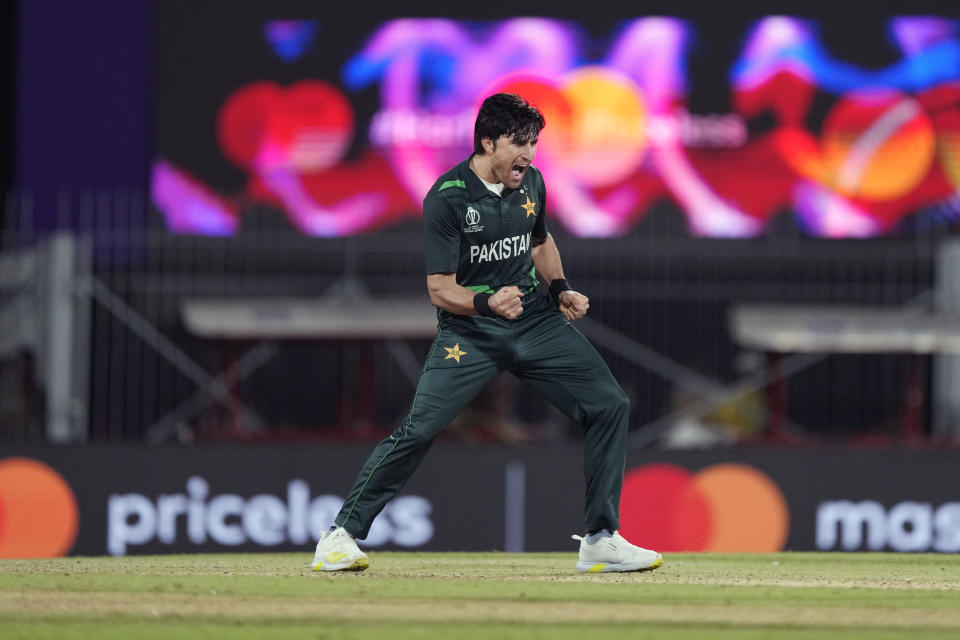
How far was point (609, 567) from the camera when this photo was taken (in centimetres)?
584

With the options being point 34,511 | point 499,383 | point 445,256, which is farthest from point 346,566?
point 499,383

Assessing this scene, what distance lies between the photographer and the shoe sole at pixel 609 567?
19.1ft

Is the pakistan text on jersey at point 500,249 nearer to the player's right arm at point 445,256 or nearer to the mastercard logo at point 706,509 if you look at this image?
the player's right arm at point 445,256

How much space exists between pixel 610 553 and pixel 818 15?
36.9 ft

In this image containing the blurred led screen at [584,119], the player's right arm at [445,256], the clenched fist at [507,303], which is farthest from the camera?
the blurred led screen at [584,119]

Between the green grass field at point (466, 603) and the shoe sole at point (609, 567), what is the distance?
52mm

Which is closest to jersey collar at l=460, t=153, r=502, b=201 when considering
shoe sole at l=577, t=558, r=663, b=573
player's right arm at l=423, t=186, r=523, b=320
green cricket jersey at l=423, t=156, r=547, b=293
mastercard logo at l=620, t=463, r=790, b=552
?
green cricket jersey at l=423, t=156, r=547, b=293

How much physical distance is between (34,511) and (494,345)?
18.4 feet

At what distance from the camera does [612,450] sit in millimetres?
5816

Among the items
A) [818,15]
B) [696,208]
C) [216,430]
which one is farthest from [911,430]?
[216,430]

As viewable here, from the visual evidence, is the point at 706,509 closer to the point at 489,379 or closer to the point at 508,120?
the point at 489,379

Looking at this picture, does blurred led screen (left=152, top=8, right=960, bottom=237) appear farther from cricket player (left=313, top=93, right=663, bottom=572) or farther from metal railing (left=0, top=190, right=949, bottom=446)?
cricket player (left=313, top=93, right=663, bottom=572)

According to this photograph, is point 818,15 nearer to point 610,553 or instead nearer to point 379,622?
point 610,553

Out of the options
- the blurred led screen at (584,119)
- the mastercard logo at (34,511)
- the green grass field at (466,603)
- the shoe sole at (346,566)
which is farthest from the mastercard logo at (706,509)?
the blurred led screen at (584,119)
